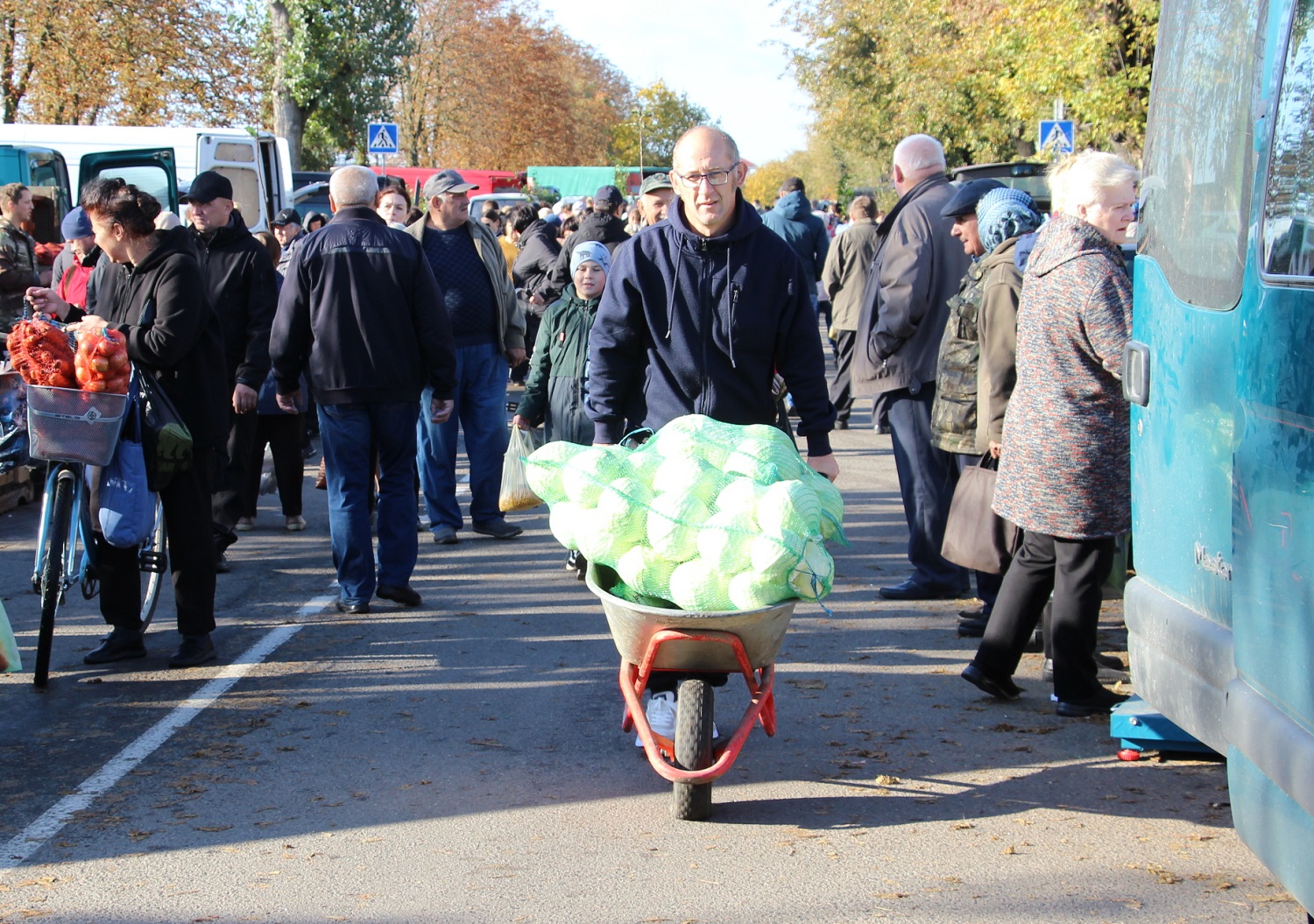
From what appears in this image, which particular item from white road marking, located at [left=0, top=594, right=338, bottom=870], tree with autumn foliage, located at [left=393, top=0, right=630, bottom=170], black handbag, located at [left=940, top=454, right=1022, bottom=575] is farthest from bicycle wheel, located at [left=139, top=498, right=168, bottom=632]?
tree with autumn foliage, located at [left=393, top=0, right=630, bottom=170]

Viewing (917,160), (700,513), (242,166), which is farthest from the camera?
(242,166)

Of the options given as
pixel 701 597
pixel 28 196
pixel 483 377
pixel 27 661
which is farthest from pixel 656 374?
pixel 28 196

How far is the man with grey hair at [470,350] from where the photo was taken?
883 cm

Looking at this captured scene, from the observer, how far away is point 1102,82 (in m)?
21.4

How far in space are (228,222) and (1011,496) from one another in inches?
203

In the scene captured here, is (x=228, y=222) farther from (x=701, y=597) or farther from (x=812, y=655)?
(x=701, y=597)

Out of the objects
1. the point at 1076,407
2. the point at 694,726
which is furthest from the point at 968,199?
the point at 694,726

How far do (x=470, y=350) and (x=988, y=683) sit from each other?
4.57m

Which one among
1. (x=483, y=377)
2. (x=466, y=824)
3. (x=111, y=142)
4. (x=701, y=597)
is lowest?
(x=466, y=824)

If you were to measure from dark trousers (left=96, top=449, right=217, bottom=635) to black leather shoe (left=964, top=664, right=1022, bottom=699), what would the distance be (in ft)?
11.0

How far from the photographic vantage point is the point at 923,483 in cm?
730

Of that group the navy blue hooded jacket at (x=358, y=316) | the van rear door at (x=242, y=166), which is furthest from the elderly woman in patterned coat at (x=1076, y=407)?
the van rear door at (x=242, y=166)

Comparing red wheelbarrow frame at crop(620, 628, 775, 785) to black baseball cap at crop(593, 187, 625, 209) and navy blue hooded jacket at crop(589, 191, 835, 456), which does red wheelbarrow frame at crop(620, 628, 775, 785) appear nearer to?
navy blue hooded jacket at crop(589, 191, 835, 456)

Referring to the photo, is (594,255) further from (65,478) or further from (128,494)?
(65,478)
